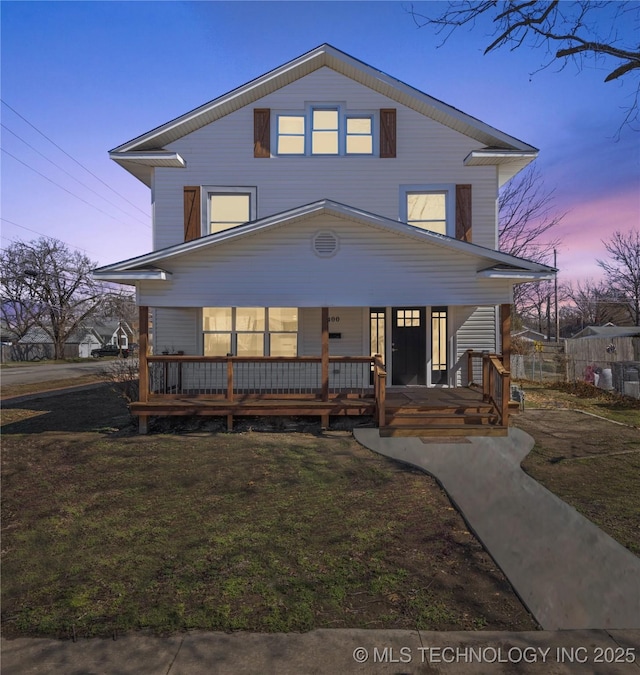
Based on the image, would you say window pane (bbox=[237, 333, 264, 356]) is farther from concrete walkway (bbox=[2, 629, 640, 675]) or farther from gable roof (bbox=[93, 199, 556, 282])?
concrete walkway (bbox=[2, 629, 640, 675])

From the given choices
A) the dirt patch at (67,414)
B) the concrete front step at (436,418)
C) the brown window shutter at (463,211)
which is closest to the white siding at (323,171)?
the brown window shutter at (463,211)

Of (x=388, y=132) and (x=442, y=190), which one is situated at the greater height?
(x=388, y=132)

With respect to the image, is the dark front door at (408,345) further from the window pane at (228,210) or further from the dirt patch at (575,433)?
the window pane at (228,210)

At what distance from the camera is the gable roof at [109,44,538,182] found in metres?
11.2

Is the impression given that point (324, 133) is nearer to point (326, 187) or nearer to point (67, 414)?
point (326, 187)

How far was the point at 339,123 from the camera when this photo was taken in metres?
11.8

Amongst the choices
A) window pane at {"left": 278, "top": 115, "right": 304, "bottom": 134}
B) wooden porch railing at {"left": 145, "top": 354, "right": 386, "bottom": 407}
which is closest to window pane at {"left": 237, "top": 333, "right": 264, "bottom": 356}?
wooden porch railing at {"left": 145, "top": 354, "right": 386, "bottom": 407}

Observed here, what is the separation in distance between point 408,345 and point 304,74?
26.2 ft

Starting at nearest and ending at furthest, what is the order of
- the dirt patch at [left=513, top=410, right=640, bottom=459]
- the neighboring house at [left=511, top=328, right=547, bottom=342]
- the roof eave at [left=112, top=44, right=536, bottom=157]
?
1. the dirt patch at [left=513, top=410, right=640, bottom=459]
2. the roof eave at [left=112, top=44, right=536, bottom=157]
3. the neighboring house at [left=511, top=328, right=547, bottom=342]

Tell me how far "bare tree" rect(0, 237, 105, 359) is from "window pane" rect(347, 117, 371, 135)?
140 feet

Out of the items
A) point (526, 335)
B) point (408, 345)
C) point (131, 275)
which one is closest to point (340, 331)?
point (408, 345)

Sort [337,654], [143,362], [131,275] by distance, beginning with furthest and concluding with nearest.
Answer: [143,362] → [131,275] → [337,654]

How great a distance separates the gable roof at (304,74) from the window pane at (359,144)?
1313 millimetres

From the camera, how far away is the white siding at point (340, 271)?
905cm
